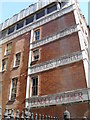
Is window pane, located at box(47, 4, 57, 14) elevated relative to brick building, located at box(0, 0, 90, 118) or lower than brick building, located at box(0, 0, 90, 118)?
elevated

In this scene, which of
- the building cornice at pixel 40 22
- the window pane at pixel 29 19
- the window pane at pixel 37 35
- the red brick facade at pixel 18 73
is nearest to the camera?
the red brick facade at pixel 18 73

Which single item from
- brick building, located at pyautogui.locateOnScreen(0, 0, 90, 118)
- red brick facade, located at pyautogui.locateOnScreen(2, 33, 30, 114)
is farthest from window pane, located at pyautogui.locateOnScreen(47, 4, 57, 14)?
red brick facade, located at pyautogui.locateOnScreen(2, 33, 30, 114)

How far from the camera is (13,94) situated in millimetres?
17031

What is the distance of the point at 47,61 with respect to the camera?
1534cm

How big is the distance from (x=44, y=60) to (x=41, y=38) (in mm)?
3189

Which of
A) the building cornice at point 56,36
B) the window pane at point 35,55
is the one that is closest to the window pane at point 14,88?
the window pane at point 35,55

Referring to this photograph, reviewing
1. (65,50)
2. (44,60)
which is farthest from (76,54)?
(44,60)

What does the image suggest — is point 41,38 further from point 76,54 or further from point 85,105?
point 85,105

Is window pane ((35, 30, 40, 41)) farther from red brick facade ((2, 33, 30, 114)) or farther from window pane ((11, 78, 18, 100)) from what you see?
window pane ((11, 78, 18, 100))

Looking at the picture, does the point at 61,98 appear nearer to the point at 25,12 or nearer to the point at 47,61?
the point at 47,61

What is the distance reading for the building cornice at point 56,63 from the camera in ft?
43.5

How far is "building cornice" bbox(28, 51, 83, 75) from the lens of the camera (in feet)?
43.5

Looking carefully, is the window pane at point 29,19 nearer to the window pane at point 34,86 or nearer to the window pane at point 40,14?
the window pane at point 40,14

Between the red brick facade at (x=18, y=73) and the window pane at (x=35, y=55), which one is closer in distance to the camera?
the red brick facade at (x=18, y=73)
